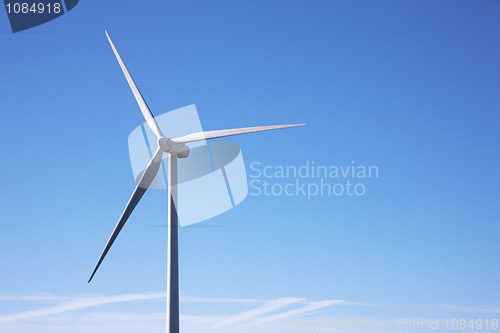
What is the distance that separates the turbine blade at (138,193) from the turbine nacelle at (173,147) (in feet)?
1.54

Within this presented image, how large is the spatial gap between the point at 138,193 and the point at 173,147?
11.3 ft

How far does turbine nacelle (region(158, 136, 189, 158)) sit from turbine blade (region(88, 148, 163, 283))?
0.47 meters

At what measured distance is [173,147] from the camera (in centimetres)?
3148

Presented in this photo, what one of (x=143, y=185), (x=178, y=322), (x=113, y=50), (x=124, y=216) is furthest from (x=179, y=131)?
(x=178, y=322)

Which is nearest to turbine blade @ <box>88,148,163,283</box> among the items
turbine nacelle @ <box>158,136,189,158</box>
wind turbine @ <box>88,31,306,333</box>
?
wind turbine @ <box>88,31,306,333</box>

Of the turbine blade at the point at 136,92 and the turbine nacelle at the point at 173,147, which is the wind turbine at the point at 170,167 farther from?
the turbine blade at the point at 136,92

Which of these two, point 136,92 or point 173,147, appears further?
point 136,92

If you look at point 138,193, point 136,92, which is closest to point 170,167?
point 138,193

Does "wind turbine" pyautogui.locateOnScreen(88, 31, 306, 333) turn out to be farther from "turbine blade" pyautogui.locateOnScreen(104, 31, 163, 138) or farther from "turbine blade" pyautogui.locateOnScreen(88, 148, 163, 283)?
"turbine blade" pyautogui.locateOnScreen(104, 31, 163, 138)

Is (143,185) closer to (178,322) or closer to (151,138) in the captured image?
(151,138)

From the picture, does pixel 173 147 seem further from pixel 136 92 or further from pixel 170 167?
pixel 136 92

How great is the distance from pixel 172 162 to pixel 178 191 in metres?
1.81

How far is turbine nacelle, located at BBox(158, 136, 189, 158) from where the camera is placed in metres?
31.1

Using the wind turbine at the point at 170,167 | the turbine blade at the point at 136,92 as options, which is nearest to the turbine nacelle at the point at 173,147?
the wind turbine at the point at 170,167
